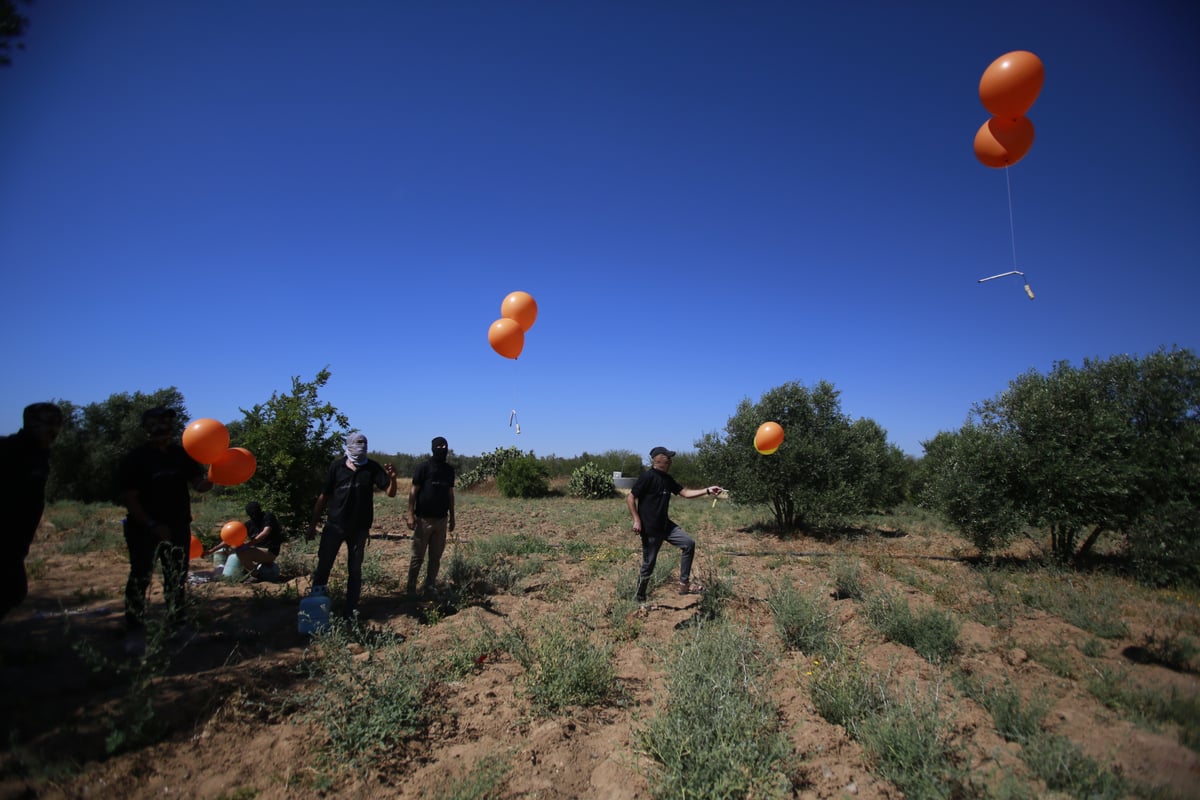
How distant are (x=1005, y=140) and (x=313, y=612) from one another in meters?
8.44

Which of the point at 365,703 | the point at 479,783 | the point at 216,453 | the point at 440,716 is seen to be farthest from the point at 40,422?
the point at 479,783

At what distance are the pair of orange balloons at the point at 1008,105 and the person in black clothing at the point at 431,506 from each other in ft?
21.8

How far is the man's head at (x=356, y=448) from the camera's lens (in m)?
5.25

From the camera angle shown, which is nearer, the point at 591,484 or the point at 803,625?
the point at 803,625

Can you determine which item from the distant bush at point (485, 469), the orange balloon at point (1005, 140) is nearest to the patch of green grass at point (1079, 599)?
the orange balloon at point (1005, 140)

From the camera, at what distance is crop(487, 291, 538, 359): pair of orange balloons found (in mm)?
7867

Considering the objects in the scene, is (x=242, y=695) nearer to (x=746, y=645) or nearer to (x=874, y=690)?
(x=746, y=645)

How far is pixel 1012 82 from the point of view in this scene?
5.05 meters

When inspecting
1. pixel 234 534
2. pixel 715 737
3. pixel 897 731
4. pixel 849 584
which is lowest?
pixel 715 737

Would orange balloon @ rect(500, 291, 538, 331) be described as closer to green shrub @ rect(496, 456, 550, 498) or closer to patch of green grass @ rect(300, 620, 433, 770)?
patch of green grass @ rect(300, 620, 433, 770)

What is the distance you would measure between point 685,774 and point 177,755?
283cm

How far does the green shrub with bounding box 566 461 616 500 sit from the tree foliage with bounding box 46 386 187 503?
17655 millimetres

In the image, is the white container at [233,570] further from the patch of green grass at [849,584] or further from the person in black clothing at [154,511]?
the patch of green grass at [849,584]

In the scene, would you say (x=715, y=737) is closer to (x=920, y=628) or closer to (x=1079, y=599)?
(x=920, y=628)
